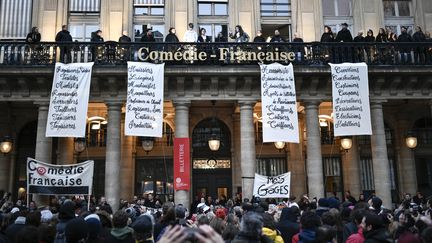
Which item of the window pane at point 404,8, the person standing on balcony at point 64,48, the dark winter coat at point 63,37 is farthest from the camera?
the window pane at point 404,8

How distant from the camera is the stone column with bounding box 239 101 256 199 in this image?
19.3 m

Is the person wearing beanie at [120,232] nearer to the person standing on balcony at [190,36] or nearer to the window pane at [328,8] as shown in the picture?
the person standing on balcony at [190,36]

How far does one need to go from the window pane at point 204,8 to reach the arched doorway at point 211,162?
5.50 meters

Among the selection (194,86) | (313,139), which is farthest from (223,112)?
(313,139)

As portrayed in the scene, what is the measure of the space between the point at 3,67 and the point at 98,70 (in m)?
3.92

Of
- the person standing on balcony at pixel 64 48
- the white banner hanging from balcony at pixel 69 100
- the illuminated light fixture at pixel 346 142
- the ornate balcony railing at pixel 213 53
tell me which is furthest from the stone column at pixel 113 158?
the illuminated light fixture at pixel 346 142

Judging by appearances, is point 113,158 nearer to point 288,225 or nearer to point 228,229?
point 288,225

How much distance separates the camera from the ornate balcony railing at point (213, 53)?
65.9ft

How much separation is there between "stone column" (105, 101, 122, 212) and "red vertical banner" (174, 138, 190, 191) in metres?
2.48

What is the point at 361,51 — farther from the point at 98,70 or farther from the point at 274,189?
the point at 98,70

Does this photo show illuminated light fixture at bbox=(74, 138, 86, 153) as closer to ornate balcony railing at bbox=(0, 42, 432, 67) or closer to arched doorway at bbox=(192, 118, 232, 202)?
ornate balcony railing at bbox=(0, 42, 432, 67)

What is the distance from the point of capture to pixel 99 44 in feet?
66.6

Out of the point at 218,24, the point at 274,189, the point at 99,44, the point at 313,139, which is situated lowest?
the point at 274,189

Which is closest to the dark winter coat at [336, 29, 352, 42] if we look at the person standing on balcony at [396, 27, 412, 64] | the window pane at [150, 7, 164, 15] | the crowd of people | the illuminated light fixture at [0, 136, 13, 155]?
the person standing on balcony at [396, 27, 412, 64]
